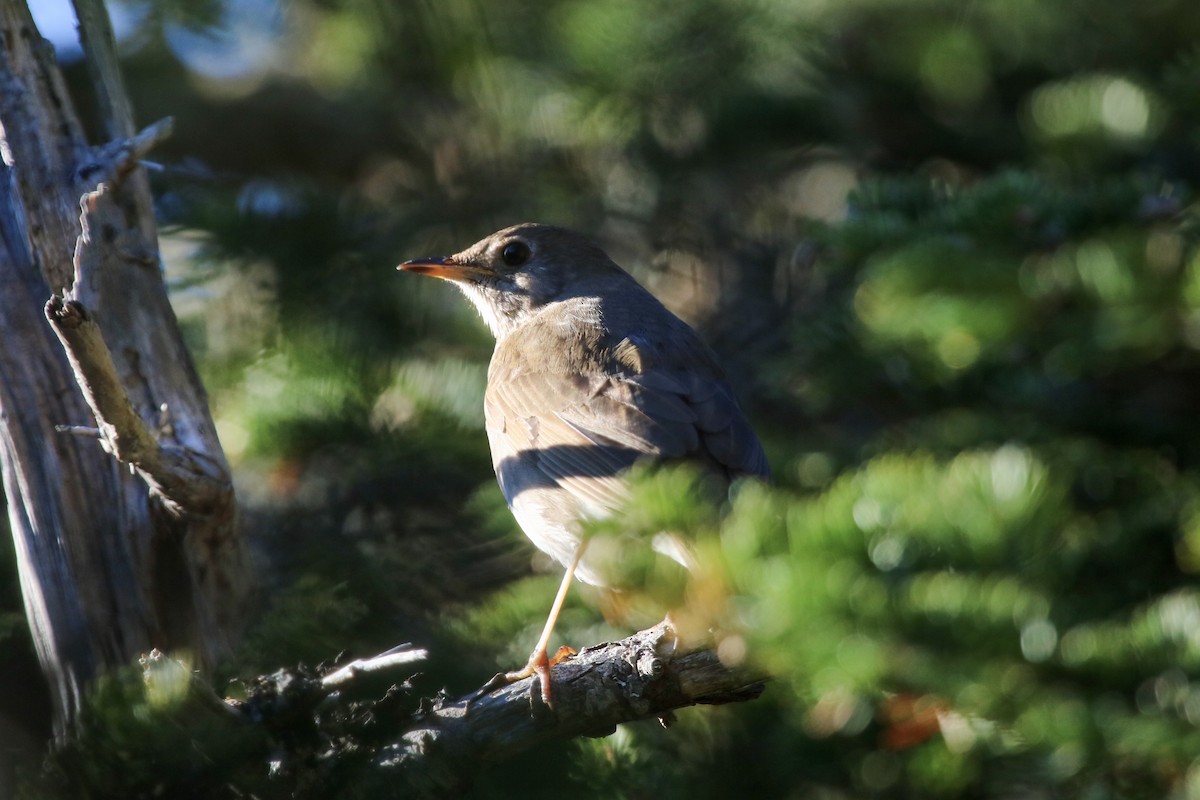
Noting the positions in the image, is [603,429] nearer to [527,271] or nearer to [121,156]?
[527,271]

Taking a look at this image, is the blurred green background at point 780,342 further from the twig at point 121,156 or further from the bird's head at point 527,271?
the twig at point 121,156

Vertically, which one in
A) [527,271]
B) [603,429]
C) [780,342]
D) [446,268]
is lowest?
[780,342]

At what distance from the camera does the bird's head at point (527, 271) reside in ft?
18.8

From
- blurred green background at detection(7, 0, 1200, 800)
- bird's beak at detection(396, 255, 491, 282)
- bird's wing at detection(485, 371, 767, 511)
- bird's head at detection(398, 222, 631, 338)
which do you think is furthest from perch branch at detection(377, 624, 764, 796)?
bird's head at detection(398, 222, 631, 338)

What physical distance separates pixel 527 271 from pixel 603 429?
161 cm

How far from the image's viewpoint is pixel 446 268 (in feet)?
18.0

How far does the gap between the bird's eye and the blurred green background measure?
46 cm

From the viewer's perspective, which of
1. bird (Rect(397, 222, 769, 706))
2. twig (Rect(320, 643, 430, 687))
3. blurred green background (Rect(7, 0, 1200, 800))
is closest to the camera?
blurred green background (Rect(7, 0, 1200, 800))

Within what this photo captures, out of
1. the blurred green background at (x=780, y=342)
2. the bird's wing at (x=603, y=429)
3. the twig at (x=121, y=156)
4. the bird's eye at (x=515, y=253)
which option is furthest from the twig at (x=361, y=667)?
the bird's eye at (x=515, y=253)

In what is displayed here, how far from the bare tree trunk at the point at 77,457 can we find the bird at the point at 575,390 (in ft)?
3.70

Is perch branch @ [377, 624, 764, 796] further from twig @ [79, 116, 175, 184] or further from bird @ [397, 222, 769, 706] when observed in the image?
twig @ [79, 116, 175, 184]

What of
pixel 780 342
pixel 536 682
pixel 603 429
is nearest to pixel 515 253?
pixel 780 342

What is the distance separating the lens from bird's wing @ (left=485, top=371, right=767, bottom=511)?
13.8 ft

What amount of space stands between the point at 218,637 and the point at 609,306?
7.69 ft
